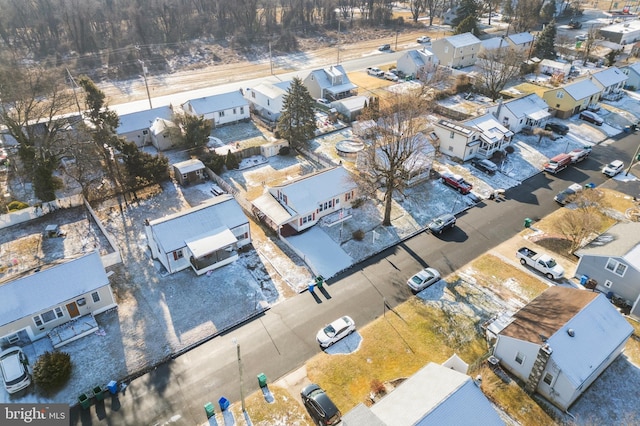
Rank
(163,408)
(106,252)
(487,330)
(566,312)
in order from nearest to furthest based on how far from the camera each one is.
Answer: (163,408) → (566,312) → (487,330) → (106,252)

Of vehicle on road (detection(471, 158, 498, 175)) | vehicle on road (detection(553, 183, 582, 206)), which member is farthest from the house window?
vehicle on road (detection(471, 158, 498, 175))

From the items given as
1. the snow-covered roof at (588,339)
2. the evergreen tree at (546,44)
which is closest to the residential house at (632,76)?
the evergreen tree at (546,44)

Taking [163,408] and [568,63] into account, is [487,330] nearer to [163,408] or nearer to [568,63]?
[163,408]

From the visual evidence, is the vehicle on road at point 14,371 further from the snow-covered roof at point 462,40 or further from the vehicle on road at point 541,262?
the snow-covered roof at point 462,40

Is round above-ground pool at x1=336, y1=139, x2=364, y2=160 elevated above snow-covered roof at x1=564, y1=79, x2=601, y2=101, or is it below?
below

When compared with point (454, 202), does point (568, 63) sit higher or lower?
higher

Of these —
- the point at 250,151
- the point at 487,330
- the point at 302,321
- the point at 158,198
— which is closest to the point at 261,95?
the point at 250,151

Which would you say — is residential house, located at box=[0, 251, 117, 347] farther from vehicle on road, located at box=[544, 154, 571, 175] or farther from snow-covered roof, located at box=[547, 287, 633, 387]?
vehicle on road, located at box=[544, 154, 571, 175]
